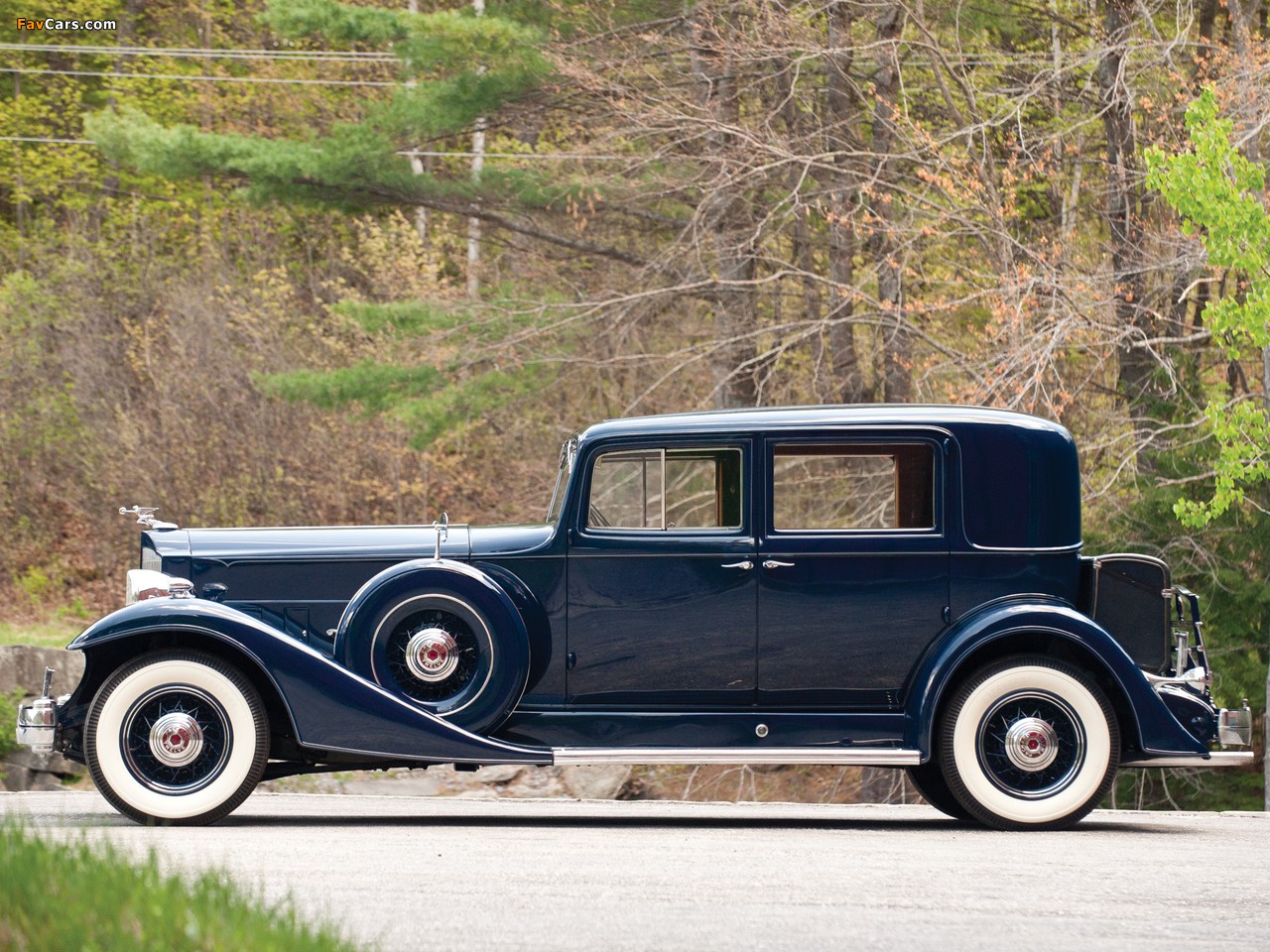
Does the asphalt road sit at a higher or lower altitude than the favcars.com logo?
lower

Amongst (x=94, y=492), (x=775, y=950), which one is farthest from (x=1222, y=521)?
(x=94, y=492)

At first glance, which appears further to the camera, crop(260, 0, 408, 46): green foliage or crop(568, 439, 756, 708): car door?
crop(260, 0, 408, 46): green foliage

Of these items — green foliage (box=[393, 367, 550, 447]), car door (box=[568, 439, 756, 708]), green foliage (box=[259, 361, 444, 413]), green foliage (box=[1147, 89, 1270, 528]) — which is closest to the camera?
car door (box=[568, 439, 756, 708])

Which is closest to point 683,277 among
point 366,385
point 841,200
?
point 841,200

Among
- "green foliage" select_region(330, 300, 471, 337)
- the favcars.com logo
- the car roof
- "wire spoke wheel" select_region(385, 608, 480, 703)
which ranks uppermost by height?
the favcars.com logo

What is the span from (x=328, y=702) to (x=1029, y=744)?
10.9 ft

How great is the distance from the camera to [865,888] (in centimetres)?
561

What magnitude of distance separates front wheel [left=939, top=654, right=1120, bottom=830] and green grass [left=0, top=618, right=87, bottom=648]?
1168cm

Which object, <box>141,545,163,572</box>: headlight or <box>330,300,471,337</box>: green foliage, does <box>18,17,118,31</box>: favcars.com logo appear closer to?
<box>330,300,471,337</box>: green foliage

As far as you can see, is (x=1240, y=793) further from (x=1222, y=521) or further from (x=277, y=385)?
(x=277, y=385)

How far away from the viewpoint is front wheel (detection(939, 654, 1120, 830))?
746cm

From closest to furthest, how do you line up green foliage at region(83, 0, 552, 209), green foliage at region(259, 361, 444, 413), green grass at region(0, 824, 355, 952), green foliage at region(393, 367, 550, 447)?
green grass at region(0, 824, 355, 952) < green foliage at region(393, 367, 550, 447) < green foliage at region(83, 0, 552, 209) < green foliage at region(259, 361, 444, 413)

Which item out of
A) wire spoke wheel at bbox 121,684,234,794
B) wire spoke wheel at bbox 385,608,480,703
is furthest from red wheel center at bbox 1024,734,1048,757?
wire spoke wheel at bbox 121,684,234,794

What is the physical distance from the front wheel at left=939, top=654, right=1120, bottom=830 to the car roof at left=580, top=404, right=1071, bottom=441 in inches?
47.0
